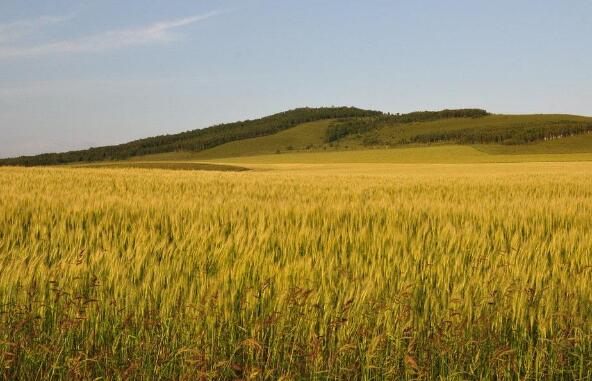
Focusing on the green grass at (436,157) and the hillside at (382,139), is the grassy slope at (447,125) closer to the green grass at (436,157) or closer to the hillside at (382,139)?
the hillside at (382,139)

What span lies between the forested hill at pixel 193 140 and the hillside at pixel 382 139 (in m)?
0.19

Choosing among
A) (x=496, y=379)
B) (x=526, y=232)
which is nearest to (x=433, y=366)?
(x=496, y=379)

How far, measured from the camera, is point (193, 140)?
4877 inches

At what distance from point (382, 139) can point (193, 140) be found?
158ft

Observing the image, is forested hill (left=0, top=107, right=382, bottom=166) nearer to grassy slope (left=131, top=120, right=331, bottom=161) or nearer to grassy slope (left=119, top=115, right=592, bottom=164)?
grassy slope (left=131, top=120, right=331, bottom=161)

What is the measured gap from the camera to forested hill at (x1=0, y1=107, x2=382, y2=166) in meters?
107

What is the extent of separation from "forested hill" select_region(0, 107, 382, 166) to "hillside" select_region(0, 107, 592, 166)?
19 cm

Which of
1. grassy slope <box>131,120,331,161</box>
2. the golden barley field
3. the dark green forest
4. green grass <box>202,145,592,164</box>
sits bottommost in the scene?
green grass <box>202,145,592,164</box>

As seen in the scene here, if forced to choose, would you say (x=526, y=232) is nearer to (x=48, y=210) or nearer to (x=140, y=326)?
(x=140, y=326)

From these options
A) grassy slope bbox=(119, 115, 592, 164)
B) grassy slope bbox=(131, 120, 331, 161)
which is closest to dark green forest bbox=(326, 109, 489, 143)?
grassy slope bbox=(131, 120, 331, 161)

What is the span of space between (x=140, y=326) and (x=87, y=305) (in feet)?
1.00

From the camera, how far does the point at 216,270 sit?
3.53 m

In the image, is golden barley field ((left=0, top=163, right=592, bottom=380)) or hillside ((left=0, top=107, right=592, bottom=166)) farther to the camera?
hillside ((left=0, top=107, right=592, bottom=166))

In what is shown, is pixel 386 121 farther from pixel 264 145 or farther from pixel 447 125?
pixel 264 145
